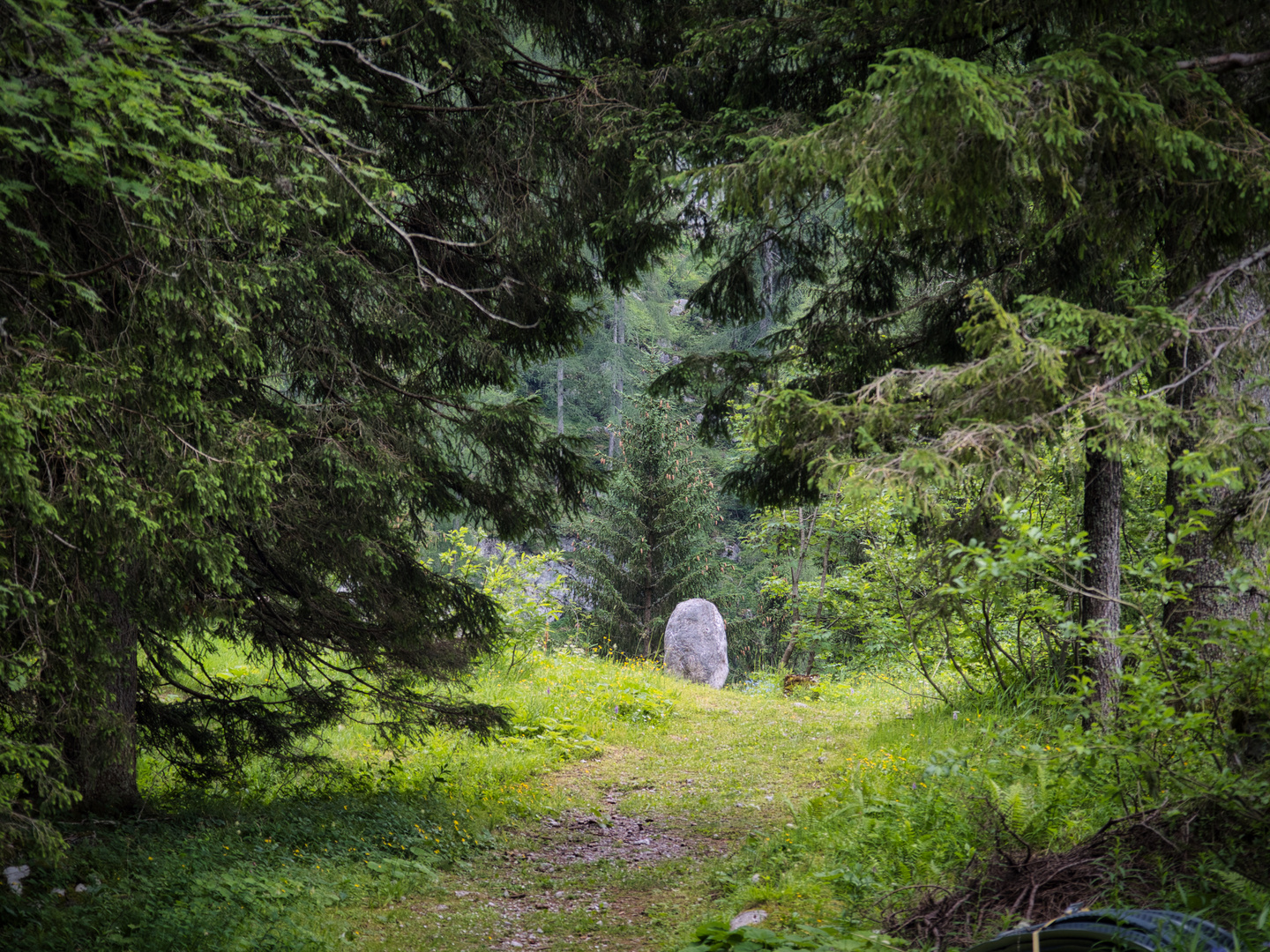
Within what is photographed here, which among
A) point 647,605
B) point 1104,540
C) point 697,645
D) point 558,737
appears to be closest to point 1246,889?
point 1104,540

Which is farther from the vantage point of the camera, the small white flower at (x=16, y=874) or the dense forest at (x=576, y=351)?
the small white flower at (x=16, y=874)

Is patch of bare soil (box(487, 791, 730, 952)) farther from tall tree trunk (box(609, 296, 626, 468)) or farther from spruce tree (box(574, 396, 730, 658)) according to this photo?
tall tree trunk (box(609, 296, 626, 468))

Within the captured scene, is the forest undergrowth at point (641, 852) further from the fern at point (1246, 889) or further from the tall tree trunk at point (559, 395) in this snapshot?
the tall tree trunk at point (559, 395)

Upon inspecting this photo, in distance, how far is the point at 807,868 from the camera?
4867 mm

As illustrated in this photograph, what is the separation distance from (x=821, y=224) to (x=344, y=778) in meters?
6.00

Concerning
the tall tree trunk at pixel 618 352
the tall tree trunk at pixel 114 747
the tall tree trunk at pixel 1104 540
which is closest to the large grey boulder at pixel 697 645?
the tall tree trunk at pixel 1104 540

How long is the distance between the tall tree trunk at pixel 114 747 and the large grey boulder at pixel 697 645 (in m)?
11.8

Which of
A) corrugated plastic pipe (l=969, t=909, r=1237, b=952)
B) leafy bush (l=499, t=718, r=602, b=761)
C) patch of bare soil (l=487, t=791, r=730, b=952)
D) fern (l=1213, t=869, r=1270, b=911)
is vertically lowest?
leafy bush (l=499, t=718, r=602, b=761)

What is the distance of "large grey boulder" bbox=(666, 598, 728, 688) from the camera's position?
55.4 feet

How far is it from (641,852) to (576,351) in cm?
390

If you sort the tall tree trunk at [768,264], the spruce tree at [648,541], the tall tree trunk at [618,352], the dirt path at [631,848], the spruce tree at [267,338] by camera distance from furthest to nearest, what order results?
the tall tree trunk at [618,352] → the spruce tree at [648,541] → the tall tree trunk at [768,264] → the dirt path at [631,848] → the spruce tree at [267,338]

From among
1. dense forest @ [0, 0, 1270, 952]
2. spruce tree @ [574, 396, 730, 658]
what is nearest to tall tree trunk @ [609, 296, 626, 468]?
spruce tree @ [574, 396, 730, 658]

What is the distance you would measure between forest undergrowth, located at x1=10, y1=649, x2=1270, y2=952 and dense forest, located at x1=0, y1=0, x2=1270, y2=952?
46mm

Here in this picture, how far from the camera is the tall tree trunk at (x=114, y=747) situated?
426cm
